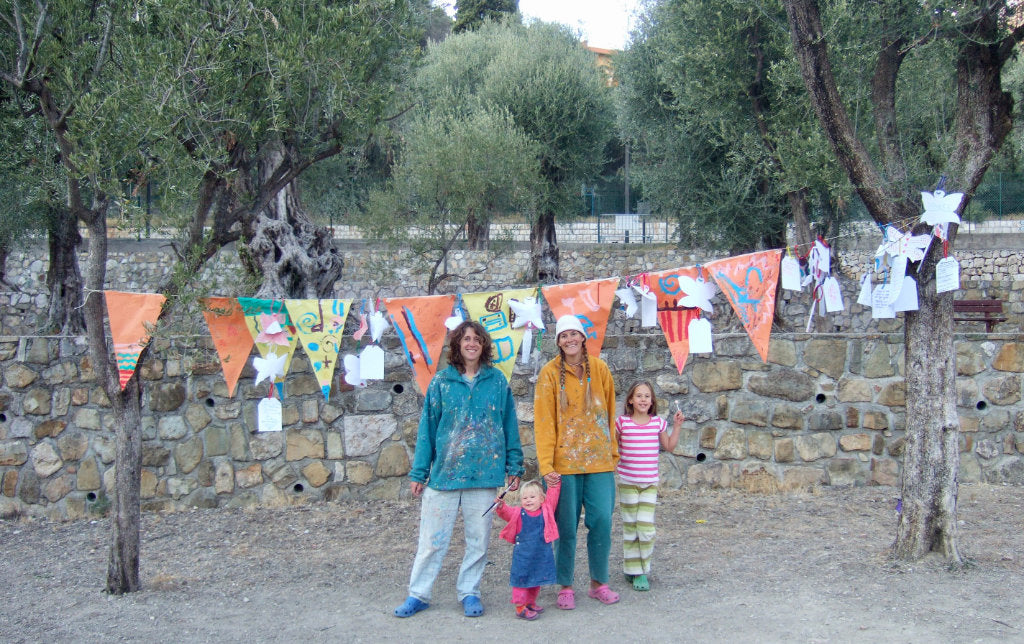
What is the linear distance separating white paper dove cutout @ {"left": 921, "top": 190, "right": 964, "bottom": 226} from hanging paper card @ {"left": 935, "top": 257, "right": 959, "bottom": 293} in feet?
0.74

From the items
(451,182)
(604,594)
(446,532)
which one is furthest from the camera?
(451,182)

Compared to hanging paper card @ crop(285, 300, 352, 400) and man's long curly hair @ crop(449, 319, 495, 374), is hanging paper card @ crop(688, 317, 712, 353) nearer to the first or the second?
man's long curly hair @ crop(449, 319, 495, 374)

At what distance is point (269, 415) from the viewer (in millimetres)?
6406

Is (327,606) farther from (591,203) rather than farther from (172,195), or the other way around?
(591,203)

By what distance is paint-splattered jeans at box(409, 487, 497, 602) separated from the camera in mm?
4477

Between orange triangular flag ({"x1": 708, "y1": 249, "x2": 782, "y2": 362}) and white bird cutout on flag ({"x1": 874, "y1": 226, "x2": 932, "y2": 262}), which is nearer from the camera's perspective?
white bird cutout on flag ({"x1": 874, "y1": 226, "x2": 932, "y2": 262})

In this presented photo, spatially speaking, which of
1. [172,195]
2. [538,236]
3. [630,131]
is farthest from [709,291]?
[538,236]

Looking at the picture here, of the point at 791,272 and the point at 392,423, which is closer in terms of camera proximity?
the point at 791,272

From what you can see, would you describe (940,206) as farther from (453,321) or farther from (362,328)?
(362,328)

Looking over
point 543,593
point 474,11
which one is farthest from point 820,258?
point 474,11

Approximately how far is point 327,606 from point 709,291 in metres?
3.47

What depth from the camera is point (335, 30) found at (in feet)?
16.0

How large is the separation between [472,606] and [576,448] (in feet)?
3.19

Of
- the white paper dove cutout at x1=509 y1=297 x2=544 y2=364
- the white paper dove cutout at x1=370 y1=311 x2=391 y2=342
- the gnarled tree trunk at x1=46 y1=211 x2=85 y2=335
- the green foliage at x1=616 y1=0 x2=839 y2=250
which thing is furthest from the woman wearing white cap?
the gnarled tree trunk at x1=46 y1=211 x2=85 y2=335
